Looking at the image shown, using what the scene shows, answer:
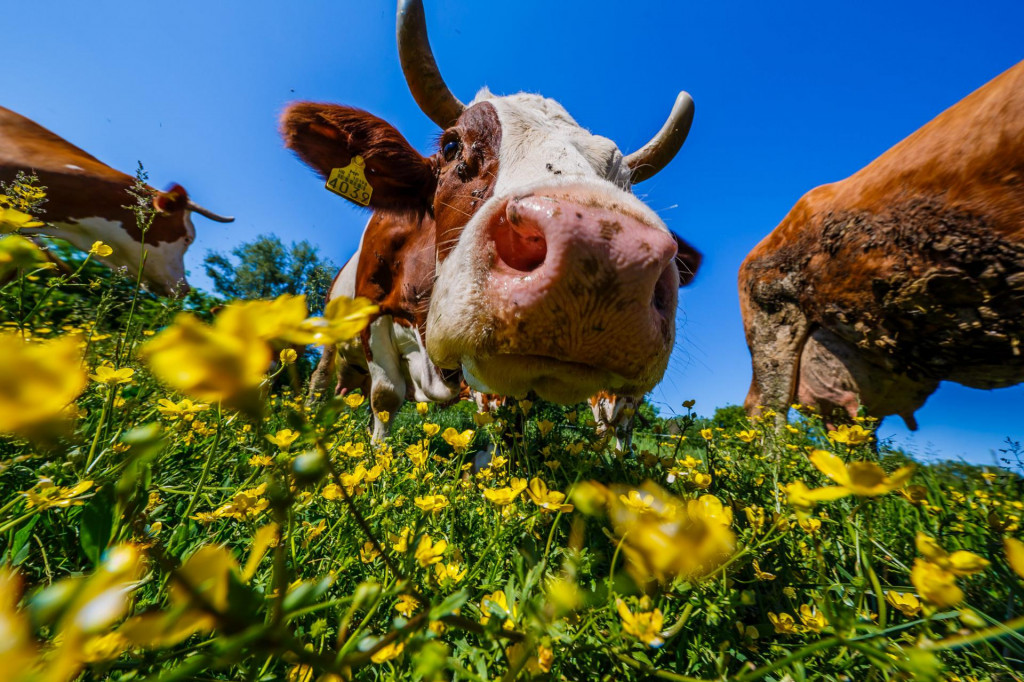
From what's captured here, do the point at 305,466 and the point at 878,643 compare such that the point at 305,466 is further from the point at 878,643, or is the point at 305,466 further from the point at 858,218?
the point at 858,218

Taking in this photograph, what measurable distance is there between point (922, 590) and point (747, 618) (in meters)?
0.72

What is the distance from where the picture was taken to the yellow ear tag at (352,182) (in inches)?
106

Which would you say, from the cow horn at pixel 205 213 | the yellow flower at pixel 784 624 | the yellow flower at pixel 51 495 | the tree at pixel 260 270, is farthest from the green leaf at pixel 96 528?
the tree at pixel 260 270

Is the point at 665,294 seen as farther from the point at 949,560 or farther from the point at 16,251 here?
the point at 16,251

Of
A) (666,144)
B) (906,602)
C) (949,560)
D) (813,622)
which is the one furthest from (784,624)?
(666,144)

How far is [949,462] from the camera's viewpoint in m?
1.96

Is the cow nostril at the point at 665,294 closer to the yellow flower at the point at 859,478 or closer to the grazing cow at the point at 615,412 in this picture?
the yellow flower at the point at 859,478

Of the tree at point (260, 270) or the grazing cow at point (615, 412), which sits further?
the tree at point (260, 270)

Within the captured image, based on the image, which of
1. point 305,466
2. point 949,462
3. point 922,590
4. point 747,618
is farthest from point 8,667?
point 949,462

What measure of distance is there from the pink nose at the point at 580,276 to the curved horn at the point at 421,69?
190cm

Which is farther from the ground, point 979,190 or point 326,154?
point 979,190

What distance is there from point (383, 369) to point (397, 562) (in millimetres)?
2578

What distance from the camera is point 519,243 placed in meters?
1.23

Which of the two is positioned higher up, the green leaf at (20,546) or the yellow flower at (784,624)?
the yellow flower at (784,624)
